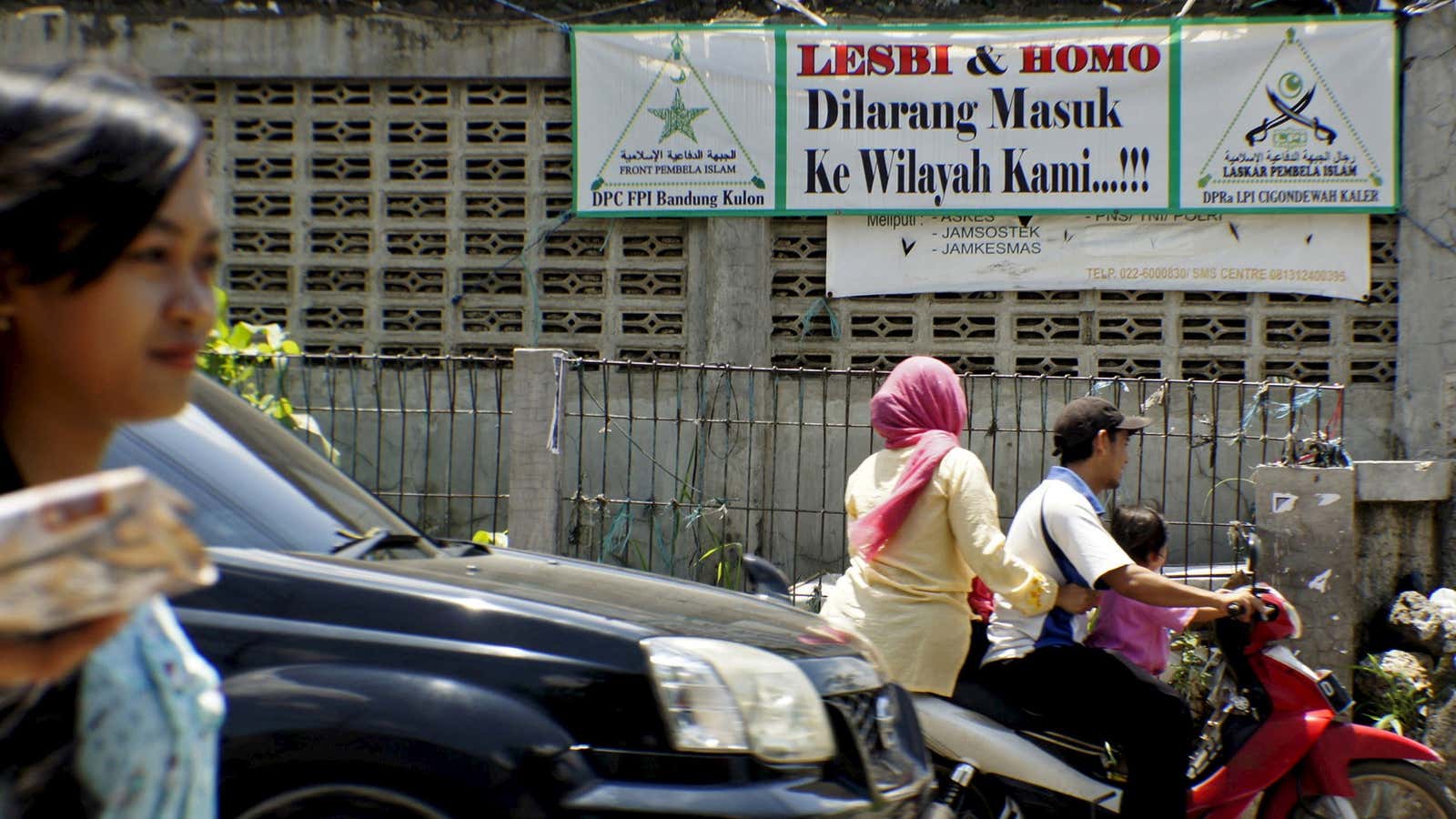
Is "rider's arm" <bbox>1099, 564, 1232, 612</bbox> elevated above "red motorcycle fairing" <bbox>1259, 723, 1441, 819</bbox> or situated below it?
above

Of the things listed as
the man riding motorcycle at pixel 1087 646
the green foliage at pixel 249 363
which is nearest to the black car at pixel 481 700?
the man riding motorcycle at pixel 1087 646

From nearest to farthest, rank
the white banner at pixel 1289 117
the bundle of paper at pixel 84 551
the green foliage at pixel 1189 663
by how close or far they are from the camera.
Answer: the bundle of paper at pixel 84 551
the green foliage at pixel 1189 663
the white banner at pixel 1289 117

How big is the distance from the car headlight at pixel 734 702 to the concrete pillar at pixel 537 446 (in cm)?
314

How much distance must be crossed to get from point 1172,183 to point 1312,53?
951 millimetres

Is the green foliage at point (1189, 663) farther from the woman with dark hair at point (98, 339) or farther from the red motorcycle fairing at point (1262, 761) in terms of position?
the woman with dark hair at point (98, 339)

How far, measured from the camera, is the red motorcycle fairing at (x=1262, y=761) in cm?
390

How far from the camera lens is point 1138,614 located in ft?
13.5

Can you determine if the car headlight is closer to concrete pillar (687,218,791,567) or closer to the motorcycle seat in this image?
the motorcycle seat

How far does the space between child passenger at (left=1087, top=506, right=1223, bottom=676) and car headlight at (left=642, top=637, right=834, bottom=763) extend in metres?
1.88

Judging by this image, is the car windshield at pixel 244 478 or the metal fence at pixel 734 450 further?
the metal fence at pixel 734 450

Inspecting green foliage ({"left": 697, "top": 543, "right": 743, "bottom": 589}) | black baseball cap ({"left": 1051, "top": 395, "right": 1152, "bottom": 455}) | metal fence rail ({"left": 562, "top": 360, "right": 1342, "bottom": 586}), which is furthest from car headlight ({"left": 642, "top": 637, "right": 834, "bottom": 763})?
metal fence rail ({"left": 562, "top": 360, "right": 1342, "bottom": 586})

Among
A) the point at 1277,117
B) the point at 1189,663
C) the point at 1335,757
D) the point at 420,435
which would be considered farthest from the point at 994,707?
the point at 1277,117

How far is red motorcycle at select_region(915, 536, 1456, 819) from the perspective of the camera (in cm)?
372

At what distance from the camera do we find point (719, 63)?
709cm
